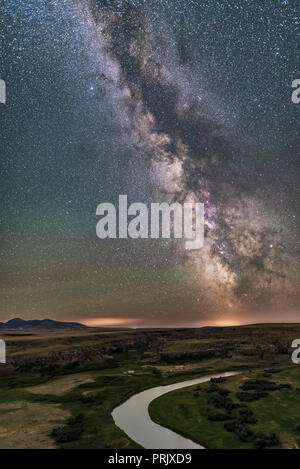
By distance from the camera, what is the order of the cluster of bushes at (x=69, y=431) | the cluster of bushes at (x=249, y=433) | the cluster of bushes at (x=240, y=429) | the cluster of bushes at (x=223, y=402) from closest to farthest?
the cluster of bushes at (x=249, y=433), the cluster of bushes at (x=240, y=429), the cluster of bushes at (x=69, y=431), the cluster of bushes at (x=223, y=402)

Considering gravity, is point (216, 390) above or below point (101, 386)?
above

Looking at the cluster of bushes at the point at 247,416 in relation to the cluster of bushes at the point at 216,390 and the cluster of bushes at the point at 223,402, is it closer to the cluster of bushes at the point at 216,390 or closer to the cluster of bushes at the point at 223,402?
the cluster of bushes at the point at 223,402

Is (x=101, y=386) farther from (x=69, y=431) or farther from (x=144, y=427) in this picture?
(x=69, y=431)

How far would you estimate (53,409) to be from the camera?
46.6 m

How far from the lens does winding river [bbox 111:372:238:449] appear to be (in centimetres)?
3350

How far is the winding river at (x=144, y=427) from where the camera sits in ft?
110

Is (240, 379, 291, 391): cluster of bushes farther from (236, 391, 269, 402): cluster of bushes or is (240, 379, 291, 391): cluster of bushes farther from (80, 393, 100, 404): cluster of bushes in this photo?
(80, 393, 100, 404): cluster of bushes

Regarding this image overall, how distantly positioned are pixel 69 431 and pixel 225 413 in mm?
18960

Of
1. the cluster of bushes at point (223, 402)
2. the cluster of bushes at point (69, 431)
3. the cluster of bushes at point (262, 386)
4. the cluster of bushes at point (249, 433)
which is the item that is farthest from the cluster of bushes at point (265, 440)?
the cluster of bushes at point (262, 386)

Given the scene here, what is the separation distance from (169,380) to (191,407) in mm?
23065

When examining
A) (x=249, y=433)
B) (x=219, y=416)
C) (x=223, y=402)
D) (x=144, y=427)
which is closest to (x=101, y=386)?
(x=144, y=427)

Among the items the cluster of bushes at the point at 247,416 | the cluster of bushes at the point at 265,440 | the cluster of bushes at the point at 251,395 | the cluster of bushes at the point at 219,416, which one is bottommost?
the cluster of bushes at the point at 251,395

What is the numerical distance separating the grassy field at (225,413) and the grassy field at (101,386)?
0.15 meters

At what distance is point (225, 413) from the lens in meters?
41.4
